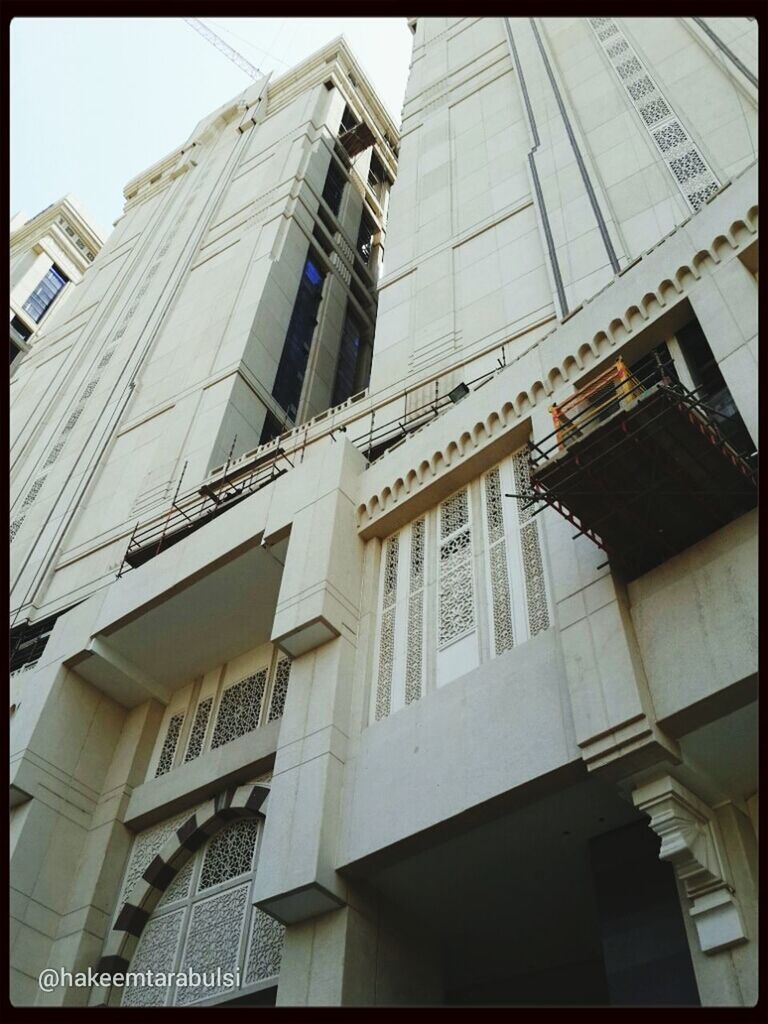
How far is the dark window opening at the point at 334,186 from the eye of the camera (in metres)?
35.6

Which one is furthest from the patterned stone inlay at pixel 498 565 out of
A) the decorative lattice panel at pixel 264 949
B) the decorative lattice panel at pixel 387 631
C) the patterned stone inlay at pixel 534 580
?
the decorative lattice panel at pixel 264 949

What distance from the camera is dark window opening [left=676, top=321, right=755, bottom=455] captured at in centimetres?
895

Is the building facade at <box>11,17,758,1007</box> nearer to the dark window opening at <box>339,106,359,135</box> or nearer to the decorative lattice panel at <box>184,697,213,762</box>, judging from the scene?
the decorative lattice panel at <box>184,697,213,762</box>

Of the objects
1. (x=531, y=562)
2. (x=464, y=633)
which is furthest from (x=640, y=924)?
(x=531, y=562)

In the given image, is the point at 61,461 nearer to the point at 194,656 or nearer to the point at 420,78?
the point at 194,656

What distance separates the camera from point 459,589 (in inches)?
437

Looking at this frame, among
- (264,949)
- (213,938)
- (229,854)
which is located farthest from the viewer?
(229,854)

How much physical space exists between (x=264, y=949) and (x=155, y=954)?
2.24 m

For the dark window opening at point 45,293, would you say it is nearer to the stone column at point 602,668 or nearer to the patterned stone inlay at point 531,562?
the patterned stone inlay at point 531,562

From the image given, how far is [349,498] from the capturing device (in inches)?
508

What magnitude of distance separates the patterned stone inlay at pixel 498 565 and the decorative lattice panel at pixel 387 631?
1492 millimetres

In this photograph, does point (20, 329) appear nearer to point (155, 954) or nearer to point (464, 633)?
point (155, 954)

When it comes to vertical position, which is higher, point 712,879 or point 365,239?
point 365,239

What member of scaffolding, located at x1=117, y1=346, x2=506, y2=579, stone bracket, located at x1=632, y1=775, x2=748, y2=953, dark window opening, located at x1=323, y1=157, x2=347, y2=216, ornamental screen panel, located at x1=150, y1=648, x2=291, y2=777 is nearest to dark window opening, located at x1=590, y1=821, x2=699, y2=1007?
stone bracket, located at x1=632, y1=775, x2=748, y2=953
